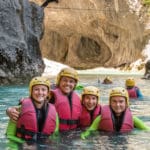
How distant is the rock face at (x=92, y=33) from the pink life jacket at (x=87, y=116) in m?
30.7

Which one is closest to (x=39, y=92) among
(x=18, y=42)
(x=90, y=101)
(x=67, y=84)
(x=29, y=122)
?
(x=29, y=122)

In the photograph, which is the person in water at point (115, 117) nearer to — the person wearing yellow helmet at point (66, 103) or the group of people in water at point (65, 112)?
the group of people in water at point (65, 112)

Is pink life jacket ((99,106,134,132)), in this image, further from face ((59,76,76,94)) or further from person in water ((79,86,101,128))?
face ((59,76,76,94))

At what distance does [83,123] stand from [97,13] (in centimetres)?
3104

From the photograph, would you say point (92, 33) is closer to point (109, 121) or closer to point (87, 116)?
point (87, 116)

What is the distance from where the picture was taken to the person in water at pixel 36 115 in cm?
574

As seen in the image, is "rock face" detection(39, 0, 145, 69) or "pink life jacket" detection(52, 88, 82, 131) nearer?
"pink life jacket" detection(52, 88, 82, 131)

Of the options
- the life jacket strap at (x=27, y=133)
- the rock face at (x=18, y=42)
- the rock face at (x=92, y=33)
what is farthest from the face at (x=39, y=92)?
the rock face at (x=92, y=33)

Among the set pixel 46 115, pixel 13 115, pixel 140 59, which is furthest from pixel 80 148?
pixel 140 59

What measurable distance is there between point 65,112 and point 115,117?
30.9 inches

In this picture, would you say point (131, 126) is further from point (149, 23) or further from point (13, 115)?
point (149, 23)

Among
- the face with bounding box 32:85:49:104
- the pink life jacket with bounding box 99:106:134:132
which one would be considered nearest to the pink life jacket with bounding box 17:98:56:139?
the face with bounding box 32:85:49:104

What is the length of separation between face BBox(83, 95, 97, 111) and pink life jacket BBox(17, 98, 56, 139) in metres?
1.07

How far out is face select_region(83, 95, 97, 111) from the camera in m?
6.84
